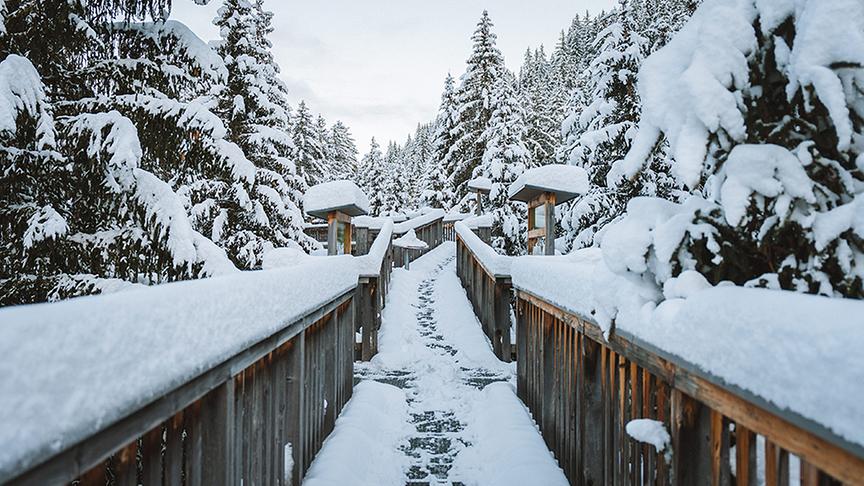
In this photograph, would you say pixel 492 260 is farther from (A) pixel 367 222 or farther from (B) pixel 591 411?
(A) pixel 367 222

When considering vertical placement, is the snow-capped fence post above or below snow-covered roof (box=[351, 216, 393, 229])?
below

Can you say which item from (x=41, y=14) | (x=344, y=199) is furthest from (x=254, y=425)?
(x=41, y=14)

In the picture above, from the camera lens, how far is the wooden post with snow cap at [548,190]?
540cm

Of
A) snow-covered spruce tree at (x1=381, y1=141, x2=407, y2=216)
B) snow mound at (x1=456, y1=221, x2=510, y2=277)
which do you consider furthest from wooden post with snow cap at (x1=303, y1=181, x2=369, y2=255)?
snow-covered spruce tree at (x1=381, y1=141, x2=407, y2=216)

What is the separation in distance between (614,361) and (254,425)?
1881 millimetres

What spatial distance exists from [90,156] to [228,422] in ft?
12.7

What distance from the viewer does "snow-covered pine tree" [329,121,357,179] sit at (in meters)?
39.8

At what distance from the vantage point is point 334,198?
544 cm

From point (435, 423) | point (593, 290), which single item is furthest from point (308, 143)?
point (593, 290)

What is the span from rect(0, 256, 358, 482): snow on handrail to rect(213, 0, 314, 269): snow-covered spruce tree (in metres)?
10.2

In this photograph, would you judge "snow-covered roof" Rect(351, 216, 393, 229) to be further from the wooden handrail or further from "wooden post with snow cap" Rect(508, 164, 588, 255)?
the wooden handrail

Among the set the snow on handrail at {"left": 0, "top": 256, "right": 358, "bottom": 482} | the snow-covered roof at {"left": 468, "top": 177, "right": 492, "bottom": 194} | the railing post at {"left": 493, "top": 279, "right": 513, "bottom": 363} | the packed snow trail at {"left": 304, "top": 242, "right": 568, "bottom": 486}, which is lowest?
the packed snow trail at {"left": 304, "top": 242, "right": 568, "bottom": 486}

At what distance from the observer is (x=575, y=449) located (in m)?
3.13

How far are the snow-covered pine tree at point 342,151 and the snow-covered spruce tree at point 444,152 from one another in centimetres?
1237
